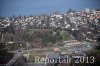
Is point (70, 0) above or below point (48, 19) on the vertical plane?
above

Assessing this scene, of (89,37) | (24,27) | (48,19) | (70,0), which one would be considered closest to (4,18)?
(24,27)

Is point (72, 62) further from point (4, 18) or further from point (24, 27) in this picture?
point (4, 18)

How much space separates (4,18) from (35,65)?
2.28ft

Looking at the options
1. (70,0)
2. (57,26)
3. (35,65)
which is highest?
(70,0)

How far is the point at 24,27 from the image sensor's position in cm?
324

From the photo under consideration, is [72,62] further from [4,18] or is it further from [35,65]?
[4,18]

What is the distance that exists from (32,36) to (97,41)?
0.80 metres

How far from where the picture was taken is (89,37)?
3201mm

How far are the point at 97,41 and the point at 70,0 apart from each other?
61cm

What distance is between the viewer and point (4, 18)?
3213mm

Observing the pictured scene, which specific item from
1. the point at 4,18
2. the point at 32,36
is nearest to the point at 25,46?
the point at 32,36

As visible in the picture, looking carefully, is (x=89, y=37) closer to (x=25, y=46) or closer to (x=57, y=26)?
(x=57, y=26)

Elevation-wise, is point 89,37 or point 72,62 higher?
point 89,37

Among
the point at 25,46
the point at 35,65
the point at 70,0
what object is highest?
the point at 70,0
